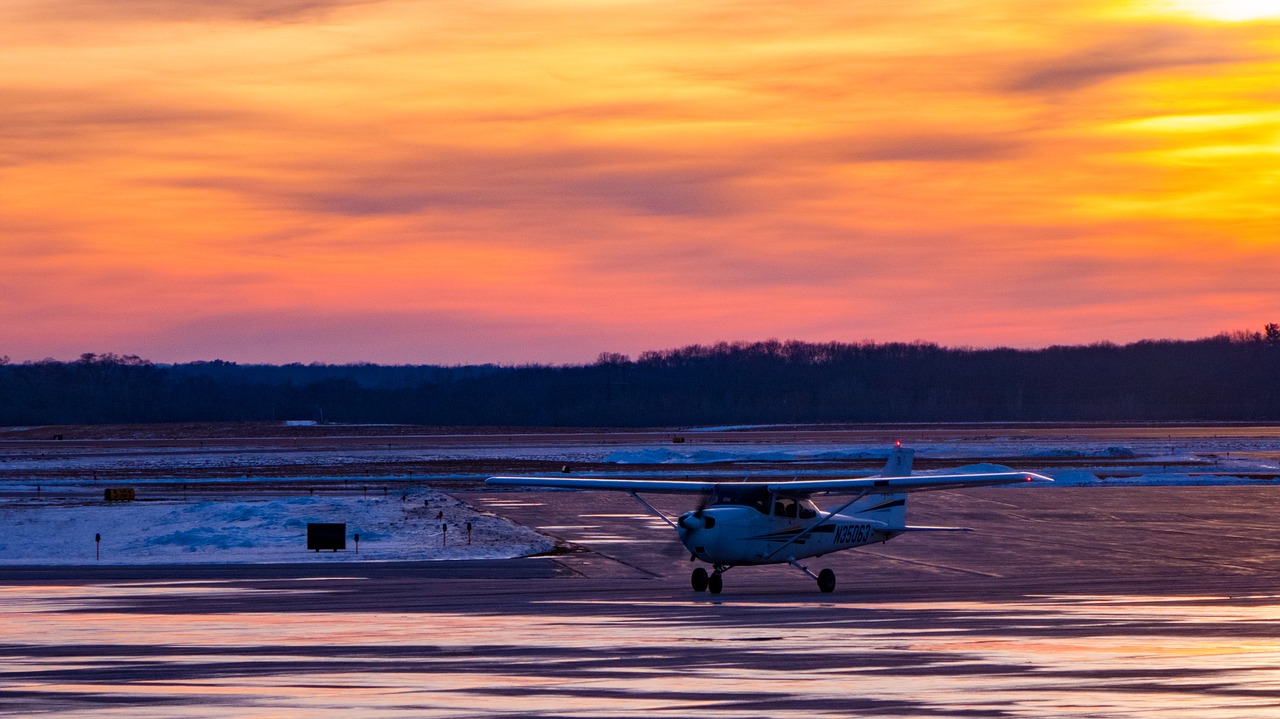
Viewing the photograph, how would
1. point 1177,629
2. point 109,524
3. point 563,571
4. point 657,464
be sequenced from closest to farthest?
point 1177,629 → point 563,571 → point 109,524 → point 657,464

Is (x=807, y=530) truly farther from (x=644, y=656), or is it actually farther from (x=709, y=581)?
(x=644, y=656)

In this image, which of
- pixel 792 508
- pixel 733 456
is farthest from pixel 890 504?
pixel 733 456

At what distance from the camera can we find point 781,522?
2859cm

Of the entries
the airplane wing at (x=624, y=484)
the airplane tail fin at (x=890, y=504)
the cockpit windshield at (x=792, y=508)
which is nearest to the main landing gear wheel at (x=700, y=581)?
the cockpit windshield at (x=792, y=508)

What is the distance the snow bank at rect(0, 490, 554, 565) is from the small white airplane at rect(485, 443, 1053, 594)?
9697 mm

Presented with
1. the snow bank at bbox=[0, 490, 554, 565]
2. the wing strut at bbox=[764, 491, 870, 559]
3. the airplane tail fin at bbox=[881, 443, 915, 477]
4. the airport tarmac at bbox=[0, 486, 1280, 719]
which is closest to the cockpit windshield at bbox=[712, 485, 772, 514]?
the wing strut at bbox=[764, 491, 870, 559]

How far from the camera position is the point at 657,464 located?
283 feet

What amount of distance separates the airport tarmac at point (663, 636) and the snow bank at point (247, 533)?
2780 millimetres

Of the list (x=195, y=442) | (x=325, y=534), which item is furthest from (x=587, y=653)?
(x=195, y=442)

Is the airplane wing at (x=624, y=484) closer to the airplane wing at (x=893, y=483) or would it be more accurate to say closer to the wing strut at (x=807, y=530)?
the airplane wing at (x=893, y=483)

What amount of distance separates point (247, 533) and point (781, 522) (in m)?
19.6

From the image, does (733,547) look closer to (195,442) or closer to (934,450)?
(934,450)

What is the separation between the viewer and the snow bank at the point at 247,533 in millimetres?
38438

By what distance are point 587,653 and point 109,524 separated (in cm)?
3036
